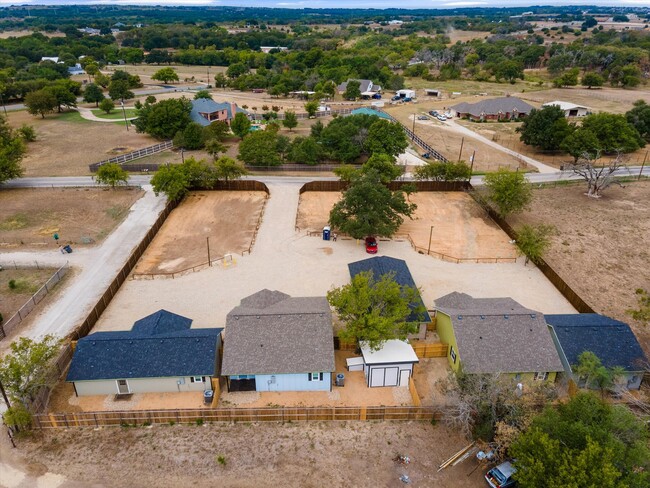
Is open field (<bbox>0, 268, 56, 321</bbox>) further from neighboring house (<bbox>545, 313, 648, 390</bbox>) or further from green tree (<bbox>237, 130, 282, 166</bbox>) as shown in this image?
neighboring house (<bbox>545, 313, 648, 390</bbox>)

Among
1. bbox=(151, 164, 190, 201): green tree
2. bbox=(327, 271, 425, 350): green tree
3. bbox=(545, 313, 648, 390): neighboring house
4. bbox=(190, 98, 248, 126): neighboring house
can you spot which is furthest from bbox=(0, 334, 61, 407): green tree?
bbox=(190, 98, 248, 126): neighboring house

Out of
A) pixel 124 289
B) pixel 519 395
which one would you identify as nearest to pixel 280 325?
pixel 519 395

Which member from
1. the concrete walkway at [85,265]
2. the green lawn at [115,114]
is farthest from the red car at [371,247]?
the green lawn at [115,114]

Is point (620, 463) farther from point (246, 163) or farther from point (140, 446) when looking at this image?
point (246, 163)

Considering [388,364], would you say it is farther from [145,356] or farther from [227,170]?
[227,170]

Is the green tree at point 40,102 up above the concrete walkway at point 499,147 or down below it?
above

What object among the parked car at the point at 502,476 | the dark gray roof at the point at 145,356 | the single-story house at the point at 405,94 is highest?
the dark gray roof at the point at 145,356

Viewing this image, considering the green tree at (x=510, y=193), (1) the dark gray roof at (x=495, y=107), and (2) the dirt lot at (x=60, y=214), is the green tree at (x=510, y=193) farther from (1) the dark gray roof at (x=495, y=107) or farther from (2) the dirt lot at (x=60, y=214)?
(1) the dark gray roof at (x=495, y=107)
